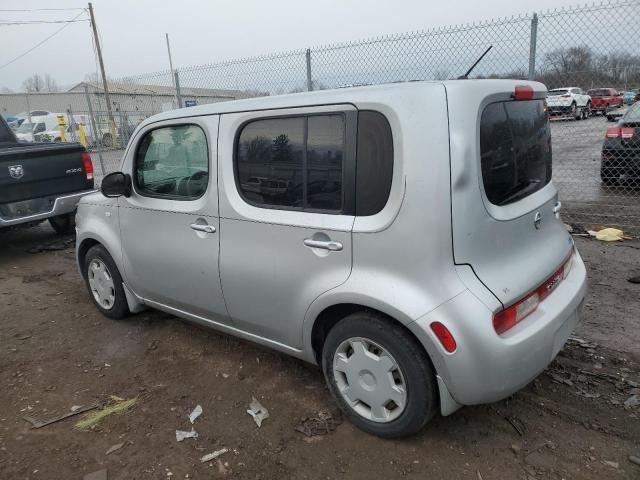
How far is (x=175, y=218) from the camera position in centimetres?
338

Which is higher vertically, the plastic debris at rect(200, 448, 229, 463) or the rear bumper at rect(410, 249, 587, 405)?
the rear bumper at rect(410, 249, 587, 405)

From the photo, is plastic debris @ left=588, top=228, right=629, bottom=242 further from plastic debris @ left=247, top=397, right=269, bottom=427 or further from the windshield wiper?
plastic debris @ left=247, top=397, right=269, bottom=427

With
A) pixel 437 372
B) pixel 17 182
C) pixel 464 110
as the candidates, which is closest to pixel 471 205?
pixel 464 110

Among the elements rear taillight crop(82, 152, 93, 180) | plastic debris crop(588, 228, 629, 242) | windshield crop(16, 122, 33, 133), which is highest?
windshield crop(16, 122, 33, 133)

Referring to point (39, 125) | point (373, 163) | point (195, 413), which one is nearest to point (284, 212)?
point (373, 163)

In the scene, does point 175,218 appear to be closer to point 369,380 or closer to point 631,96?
point 369,380

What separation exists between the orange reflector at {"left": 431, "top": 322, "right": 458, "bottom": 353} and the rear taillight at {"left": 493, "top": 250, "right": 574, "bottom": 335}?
0.69 feet

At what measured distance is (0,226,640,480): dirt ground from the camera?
2.48 metres

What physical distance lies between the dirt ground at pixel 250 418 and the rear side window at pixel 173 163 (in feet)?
4.11

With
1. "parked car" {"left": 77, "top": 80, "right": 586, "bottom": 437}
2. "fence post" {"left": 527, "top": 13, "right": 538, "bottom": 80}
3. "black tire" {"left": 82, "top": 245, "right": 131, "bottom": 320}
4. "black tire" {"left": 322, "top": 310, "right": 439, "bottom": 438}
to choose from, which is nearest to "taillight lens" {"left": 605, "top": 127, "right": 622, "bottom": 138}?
"fence post" {"left": 527, "top": 13, "right": 538, "bottom": 80}

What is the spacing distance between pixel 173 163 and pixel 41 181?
13.4 ft

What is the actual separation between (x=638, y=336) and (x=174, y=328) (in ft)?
11.8

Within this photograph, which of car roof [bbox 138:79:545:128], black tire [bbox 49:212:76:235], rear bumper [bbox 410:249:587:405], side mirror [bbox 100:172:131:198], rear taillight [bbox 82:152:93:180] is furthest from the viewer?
black tire [bbox 49:212:76:235]

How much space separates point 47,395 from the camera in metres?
3.30
